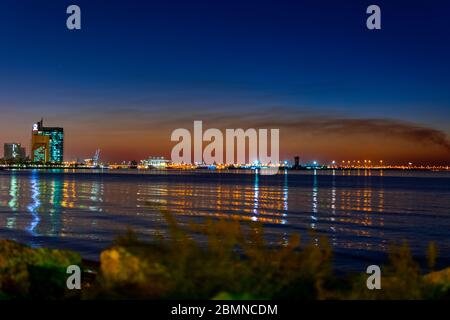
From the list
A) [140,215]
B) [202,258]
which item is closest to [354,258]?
[202,258]

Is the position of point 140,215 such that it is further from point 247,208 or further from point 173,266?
point 173,266

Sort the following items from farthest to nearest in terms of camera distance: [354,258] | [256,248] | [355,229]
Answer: [355,229], [354,258], [256,248]

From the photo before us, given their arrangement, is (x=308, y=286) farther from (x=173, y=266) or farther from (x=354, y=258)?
(x=354, y=258)

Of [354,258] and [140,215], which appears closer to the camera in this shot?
[354,258]

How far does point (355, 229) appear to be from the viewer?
26.8 m

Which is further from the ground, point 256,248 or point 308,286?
point 256,248

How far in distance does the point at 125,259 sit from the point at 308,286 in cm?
258

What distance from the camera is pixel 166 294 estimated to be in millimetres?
6758

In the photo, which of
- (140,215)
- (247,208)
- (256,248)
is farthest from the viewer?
(247,208)
